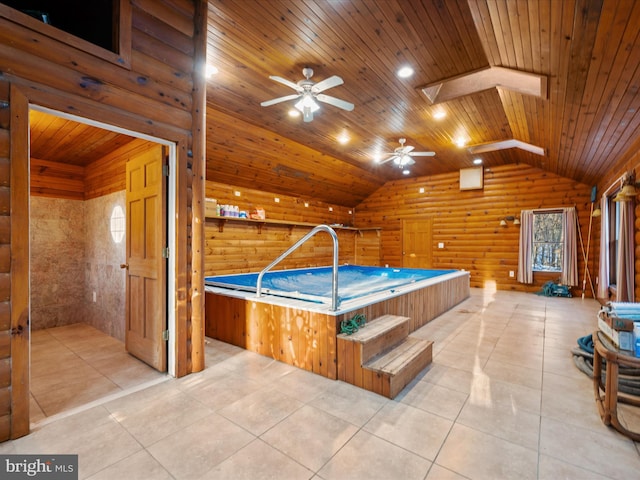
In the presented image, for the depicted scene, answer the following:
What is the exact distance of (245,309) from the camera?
10.6 ft

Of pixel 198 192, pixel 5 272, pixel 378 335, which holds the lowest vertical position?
pixel 378 335

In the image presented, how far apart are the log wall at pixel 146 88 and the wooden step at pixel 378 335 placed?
1.40m

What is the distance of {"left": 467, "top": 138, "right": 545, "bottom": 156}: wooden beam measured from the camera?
5.52 metres

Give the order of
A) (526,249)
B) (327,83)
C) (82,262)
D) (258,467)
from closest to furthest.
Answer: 1. (258,467)
2. (327,83)
3. (82,262)
4. (526,249)

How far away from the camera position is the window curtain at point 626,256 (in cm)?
360

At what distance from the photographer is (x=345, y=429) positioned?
1815mm

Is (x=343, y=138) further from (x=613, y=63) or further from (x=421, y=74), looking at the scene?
(x=613, y=63)

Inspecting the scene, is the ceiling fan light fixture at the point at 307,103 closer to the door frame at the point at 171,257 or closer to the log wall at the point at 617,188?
the door frame at the point at 171,257

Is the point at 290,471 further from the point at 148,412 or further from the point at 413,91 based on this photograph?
the point at 413,91

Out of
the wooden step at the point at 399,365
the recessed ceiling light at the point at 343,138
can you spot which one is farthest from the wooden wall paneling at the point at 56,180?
the wooden step at the point at 399,365

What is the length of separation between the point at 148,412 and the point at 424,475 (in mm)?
1744

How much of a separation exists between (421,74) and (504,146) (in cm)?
344

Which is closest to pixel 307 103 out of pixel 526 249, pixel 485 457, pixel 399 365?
pixel 399 365

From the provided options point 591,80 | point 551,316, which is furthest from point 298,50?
point 551,316
